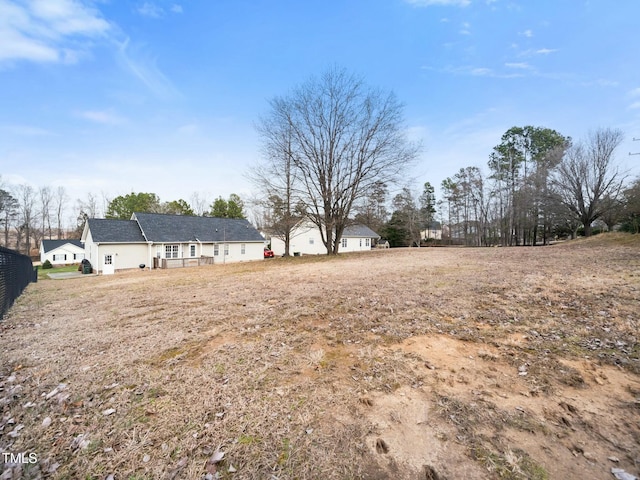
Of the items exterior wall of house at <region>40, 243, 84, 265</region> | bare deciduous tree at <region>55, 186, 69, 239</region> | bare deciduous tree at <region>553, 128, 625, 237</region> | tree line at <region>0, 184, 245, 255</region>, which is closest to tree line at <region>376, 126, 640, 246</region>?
bare deciduous tree at <region>553, 128, 625, 237</region>

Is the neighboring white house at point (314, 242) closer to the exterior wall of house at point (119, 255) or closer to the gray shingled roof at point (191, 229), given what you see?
the gray shingled roof at point (191, 229)

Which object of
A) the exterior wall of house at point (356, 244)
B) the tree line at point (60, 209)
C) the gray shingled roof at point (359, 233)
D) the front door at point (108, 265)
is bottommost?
the front door at point (108, 265)

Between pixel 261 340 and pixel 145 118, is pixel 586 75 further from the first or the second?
pixel 145 118

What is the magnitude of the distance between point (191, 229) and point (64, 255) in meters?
26.1

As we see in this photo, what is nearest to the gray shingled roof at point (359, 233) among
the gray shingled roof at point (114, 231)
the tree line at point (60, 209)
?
the tree line at point (60, 209)

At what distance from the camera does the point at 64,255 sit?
118 feet

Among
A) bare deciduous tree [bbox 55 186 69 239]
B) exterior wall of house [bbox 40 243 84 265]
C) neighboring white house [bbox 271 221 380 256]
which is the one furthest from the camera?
Result: bare deciduous tree [bbox 55 186 69 239]

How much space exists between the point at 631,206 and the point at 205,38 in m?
27.3

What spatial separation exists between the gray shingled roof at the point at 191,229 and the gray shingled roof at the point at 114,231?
0.71 m

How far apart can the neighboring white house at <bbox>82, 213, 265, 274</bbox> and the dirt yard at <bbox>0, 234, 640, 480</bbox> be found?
18741 millimetres

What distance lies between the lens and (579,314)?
14.4 feet

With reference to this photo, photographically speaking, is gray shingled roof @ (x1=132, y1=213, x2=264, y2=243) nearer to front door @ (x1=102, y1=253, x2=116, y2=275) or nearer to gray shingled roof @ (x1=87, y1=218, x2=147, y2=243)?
gray shingled roof @ (x1=87, y1=218, x2=147, y2=243)

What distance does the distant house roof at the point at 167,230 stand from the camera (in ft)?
71.3

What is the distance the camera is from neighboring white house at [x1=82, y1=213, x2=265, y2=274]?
2106cm
